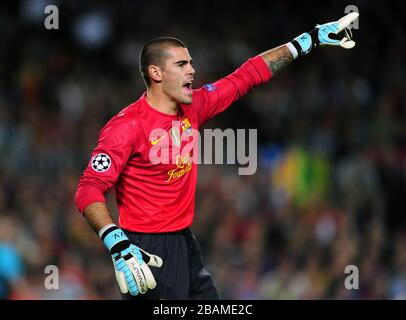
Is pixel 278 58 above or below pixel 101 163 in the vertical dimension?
above

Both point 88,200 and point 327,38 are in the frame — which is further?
point 327,38

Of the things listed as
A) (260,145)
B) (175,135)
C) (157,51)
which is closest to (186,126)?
(175,135)

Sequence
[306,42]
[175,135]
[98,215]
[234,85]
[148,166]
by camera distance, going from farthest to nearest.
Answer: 1. [306,42]
2. [234,85]
3. [175,135]
4. [148,166]
5. [98,215]

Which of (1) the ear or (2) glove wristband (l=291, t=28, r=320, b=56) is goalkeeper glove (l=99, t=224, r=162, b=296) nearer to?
(1) the ear

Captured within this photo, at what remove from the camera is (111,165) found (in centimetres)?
520

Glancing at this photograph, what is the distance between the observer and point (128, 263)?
4852 mm

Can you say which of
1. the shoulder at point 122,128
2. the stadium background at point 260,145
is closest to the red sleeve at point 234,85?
the shoulder at point 122,128

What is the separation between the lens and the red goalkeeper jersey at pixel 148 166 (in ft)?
17.1

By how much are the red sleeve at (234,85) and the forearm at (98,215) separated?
121 centimetres

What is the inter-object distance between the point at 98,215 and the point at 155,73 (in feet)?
3.65

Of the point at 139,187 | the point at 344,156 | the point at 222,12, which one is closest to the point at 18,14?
the point at 222,12

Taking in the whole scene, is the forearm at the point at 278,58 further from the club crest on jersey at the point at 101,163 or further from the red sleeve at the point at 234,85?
the club crest on jersey at the point at 101,163

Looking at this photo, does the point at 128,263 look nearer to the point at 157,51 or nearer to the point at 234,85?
the point at 157,51

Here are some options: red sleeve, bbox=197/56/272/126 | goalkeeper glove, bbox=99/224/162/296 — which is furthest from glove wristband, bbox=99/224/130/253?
red sleeve, bbox=197/56/272/126
